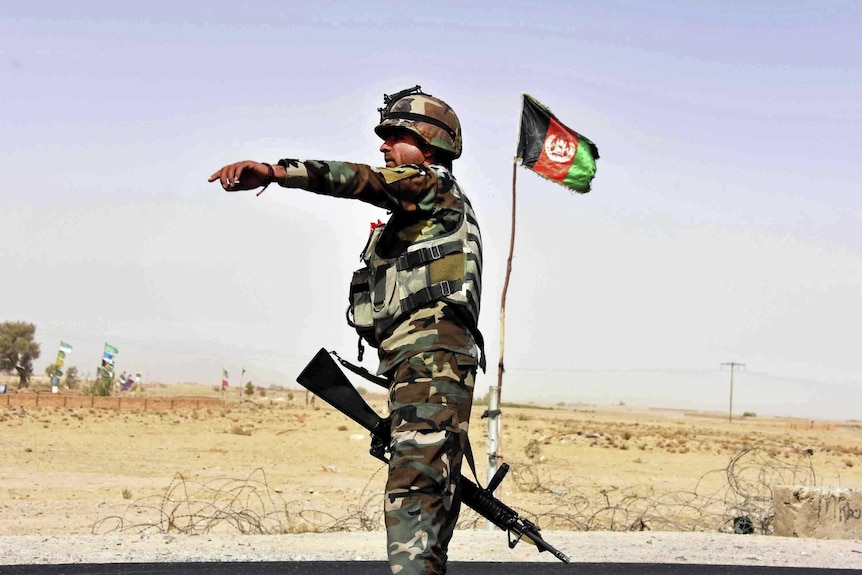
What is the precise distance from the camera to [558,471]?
79.9 ft

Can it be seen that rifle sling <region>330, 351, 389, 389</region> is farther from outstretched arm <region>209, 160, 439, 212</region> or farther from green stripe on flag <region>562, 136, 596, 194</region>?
green stripe on flag <region>562, 136, 596, 194</region>

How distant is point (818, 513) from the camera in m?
8.51

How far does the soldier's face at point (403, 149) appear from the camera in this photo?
3850mm

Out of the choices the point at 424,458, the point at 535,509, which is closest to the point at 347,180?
the point at 424,458

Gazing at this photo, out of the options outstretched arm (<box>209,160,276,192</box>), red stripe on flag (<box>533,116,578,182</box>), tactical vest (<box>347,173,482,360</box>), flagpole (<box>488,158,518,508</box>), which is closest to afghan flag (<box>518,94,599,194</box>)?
red stripe on flag (<box>533,116,578,182</box>)

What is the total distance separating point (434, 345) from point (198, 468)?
19.2 metres

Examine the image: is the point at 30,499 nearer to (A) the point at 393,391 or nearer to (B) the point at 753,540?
(B) the point at 753,540

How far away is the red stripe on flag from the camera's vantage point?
423 inches

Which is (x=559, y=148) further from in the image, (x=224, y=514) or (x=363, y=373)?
(x=363, y=373)

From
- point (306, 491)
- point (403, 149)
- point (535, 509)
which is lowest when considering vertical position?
point (306, 491)

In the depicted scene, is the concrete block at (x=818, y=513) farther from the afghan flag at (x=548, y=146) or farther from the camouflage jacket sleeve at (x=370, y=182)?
the camouflage jacket sleeve at (x=370, y=182)

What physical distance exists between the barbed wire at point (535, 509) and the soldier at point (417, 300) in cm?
359

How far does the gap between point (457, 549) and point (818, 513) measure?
3.46 meters

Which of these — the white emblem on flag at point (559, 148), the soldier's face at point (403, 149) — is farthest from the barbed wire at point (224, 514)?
the soldier's face at point (403, 149)
